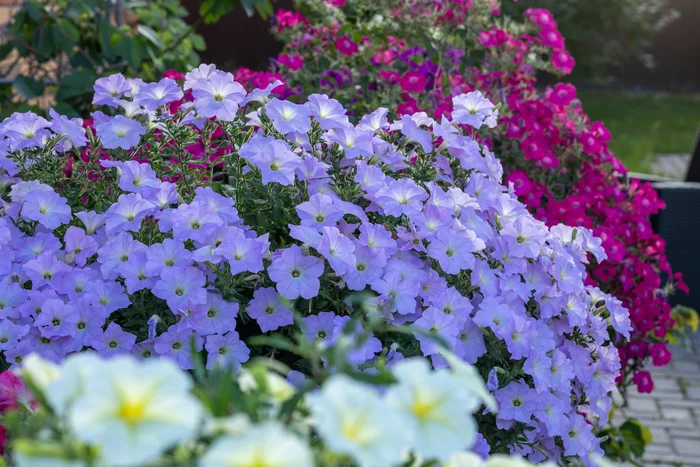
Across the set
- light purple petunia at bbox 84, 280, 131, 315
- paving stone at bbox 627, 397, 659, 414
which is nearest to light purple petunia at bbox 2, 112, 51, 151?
light purple petunia at bbox 84, 280, 131, 315

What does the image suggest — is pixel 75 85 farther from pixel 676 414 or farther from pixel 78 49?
pixel 676 414

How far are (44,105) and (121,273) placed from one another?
10.1 ft

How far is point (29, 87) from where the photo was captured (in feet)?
11.3

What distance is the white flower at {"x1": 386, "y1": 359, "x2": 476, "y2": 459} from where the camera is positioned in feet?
2.29

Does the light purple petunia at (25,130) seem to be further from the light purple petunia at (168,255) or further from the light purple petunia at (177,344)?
the light purple petunia at (177,344)

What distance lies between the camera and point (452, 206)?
1.64 m

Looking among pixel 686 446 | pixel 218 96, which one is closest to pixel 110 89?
pixel 218 96

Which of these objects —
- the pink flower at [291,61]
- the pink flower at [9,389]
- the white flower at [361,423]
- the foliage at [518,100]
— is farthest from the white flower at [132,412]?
the pink flower at [291,61]

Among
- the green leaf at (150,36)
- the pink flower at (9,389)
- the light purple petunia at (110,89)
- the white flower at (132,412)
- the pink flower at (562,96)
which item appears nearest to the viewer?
the white flower at (132,412)

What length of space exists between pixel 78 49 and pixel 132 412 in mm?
3173

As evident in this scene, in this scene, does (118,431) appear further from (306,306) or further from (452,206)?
(452,206)

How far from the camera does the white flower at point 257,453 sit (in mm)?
613

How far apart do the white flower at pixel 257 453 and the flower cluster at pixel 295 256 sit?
2.29ft

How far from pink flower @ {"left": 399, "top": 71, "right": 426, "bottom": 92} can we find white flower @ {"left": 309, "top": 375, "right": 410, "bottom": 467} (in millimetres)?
2182
